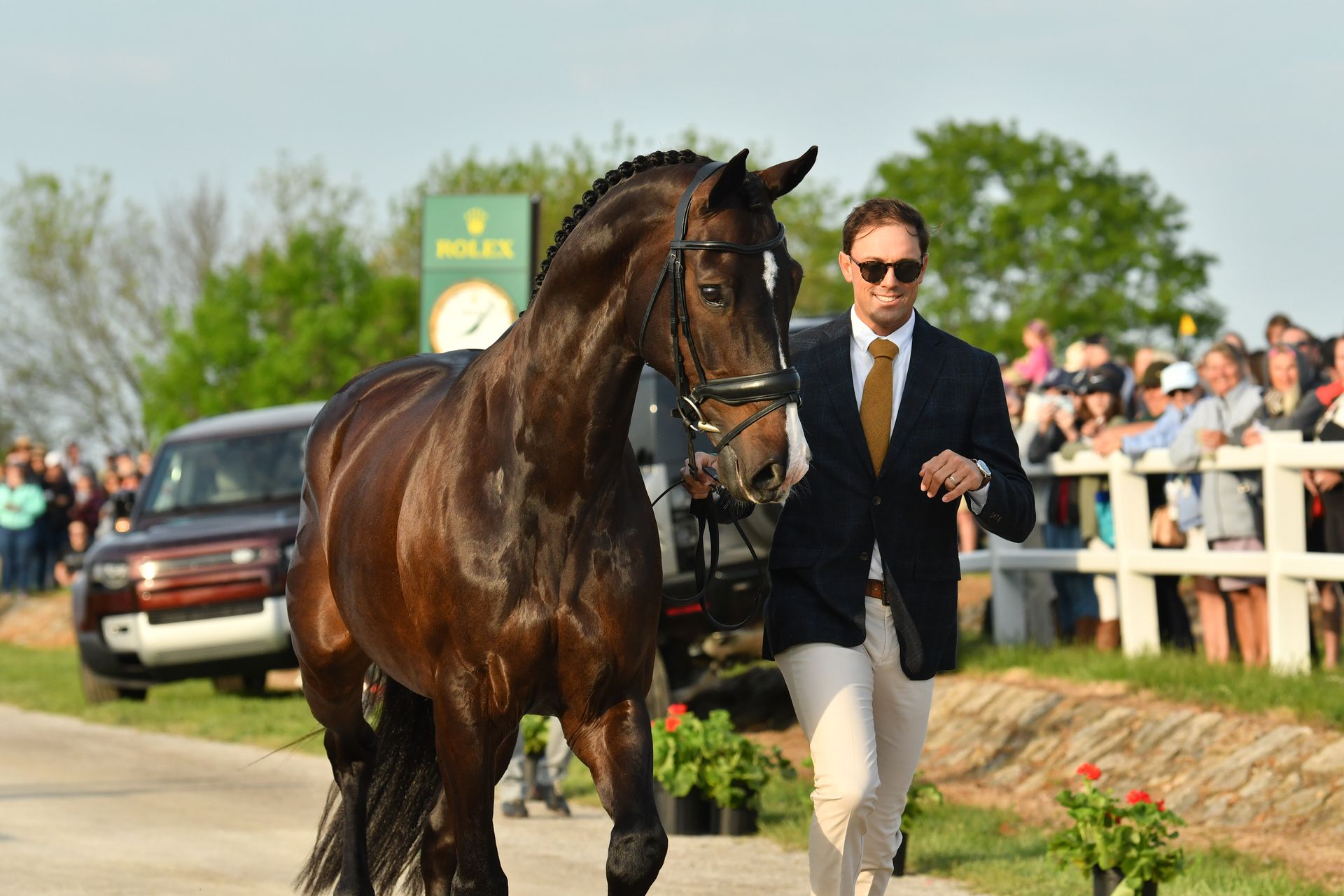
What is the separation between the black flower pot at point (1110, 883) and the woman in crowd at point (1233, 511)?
348 centimetres

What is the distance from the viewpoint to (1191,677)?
8906 millimetres

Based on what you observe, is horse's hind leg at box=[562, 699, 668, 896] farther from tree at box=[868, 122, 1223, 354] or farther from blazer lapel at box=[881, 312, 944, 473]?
tree at box=[868, 122, 1223, 354]

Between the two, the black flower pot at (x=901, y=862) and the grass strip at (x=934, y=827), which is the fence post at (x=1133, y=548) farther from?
the black flower pot at (x=901, y=862)


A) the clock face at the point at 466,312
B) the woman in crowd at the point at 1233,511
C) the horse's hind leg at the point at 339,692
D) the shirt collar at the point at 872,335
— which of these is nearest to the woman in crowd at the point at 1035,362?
the woman in crowd at the point at 1233,511

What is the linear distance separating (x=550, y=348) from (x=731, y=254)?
69 cm

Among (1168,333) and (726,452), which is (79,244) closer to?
(1168,333)

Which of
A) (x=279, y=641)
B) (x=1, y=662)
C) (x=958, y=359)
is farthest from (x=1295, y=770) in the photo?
(x=1, y=662)

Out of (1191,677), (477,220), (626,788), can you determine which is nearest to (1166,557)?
(1191,677)

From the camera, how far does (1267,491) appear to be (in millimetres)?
8703

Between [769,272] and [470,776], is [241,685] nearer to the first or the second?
[470,776]

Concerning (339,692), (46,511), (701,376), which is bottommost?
(339,692)

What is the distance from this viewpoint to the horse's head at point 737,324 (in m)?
3.69

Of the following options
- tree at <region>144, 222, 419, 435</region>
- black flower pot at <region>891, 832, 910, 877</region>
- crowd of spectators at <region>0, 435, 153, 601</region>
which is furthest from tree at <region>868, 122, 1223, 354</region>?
black flower pot at <region>891, 832, 910, 877</region>

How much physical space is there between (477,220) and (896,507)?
28.2 feet
